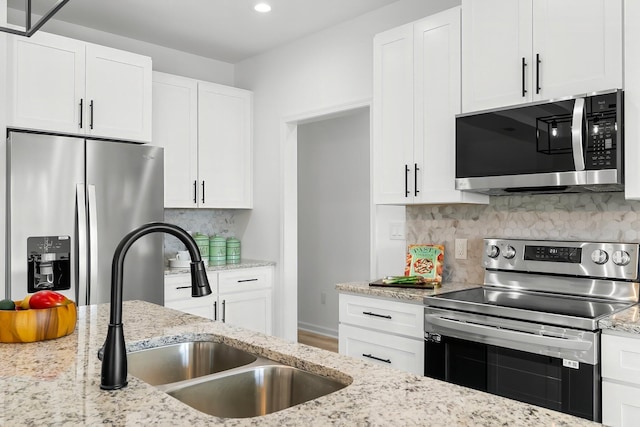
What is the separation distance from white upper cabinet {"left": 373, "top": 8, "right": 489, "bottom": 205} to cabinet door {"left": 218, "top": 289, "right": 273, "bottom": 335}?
1.64m

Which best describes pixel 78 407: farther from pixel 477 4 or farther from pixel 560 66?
pixel 477 4

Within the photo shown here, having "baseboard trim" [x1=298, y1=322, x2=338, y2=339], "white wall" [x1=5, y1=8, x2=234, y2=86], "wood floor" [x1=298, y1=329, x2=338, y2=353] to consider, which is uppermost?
"white wall" [x1=5, y1=8, x2=234, y2=86]

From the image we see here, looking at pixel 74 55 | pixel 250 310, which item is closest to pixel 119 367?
pixel 74 55

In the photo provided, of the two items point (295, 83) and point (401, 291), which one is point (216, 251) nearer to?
point (295, 83)

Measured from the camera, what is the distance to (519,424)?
94 cm

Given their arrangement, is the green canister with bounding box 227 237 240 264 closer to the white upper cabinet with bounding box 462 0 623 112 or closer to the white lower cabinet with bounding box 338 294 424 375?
the white lower cabinet with bounding box 338 294 424 375

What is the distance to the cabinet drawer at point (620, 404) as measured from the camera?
1790mm

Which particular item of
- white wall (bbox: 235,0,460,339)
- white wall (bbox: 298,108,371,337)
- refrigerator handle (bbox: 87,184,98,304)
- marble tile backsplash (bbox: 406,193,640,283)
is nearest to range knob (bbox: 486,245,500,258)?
marble tile backsplash (bbox: 406,193,640,283)

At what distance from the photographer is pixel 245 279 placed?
4160mm

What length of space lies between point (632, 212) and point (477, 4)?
4.07 ft

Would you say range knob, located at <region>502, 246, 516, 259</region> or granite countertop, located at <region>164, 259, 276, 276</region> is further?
granite countertop, located at <region>164, 259, 276, 276</region>

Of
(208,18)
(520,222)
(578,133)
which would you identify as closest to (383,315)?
(520,222)

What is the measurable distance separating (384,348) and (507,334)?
768 mm

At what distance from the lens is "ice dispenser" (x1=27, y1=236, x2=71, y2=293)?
2.95 meters
